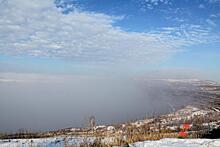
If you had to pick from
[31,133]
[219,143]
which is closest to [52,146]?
[219,143]

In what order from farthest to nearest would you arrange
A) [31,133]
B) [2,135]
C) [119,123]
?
[119,123] < [31,133] < [2,135]

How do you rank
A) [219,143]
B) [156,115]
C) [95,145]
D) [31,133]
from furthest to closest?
[156,115] → [31,133] → [95,145] → [219,143]

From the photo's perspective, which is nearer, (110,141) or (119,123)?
(110,141)

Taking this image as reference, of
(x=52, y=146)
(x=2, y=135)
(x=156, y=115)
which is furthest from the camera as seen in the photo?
(x=156, y=115)

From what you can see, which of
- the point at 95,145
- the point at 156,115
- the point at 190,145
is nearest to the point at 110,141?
the point at 95,145

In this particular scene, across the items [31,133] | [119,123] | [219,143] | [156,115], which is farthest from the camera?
[156,115]

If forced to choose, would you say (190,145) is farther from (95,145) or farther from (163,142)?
(95,145)

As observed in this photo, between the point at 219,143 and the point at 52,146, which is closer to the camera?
the point at 219,143

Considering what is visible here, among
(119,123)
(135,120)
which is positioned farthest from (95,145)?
(135,120)

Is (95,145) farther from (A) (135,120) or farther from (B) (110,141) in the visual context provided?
(A) (135,120)
